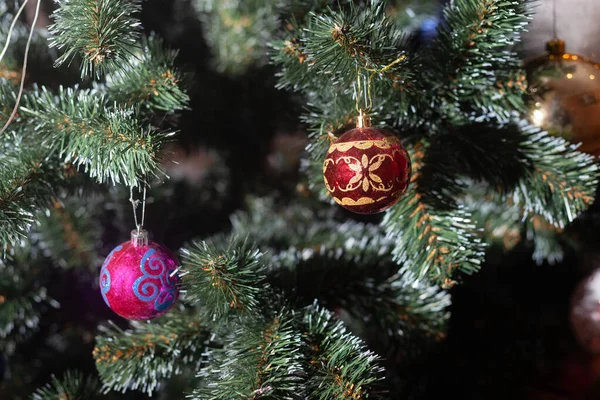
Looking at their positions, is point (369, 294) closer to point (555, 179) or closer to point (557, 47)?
point (555, 179)

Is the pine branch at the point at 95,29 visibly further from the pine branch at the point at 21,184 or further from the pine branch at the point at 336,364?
the pine branch at the point at 336,364

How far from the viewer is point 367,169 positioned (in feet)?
1.51

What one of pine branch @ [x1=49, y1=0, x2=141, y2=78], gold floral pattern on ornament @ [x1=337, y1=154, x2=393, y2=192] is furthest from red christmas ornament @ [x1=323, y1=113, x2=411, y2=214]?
pine branch @ [x1=49, y1=0, x2=141, y2=78]

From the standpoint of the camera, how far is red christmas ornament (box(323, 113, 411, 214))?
0.46 meters

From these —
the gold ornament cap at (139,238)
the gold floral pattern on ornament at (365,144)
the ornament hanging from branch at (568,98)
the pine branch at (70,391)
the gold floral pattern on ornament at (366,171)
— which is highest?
the ornament hanging from branch at (568,98)

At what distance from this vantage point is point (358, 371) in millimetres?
453

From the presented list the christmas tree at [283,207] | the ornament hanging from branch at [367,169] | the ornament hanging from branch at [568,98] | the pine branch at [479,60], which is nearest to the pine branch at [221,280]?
the christmas tree at [283,207]

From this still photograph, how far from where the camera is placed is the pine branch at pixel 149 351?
540mm

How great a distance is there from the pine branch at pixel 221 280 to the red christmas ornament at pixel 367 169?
113 mm

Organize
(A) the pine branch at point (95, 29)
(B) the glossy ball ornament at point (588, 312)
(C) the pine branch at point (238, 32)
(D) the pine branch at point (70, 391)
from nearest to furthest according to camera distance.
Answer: (A) the pine branch at point (95, 29)
(D) the pine branch at point (70, 391)
(B) the glossy ball ornament at point (588, 312)
(C) the pine branch at point (238, 32)

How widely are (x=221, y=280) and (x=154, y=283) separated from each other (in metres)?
0.08

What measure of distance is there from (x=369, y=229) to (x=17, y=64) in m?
0.51

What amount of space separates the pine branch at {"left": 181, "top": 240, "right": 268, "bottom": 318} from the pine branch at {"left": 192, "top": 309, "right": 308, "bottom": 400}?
28 mm

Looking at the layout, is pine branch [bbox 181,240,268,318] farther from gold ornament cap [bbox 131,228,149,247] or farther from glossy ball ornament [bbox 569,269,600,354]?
glossy ball ornament [bbox 569,269,600,354]
